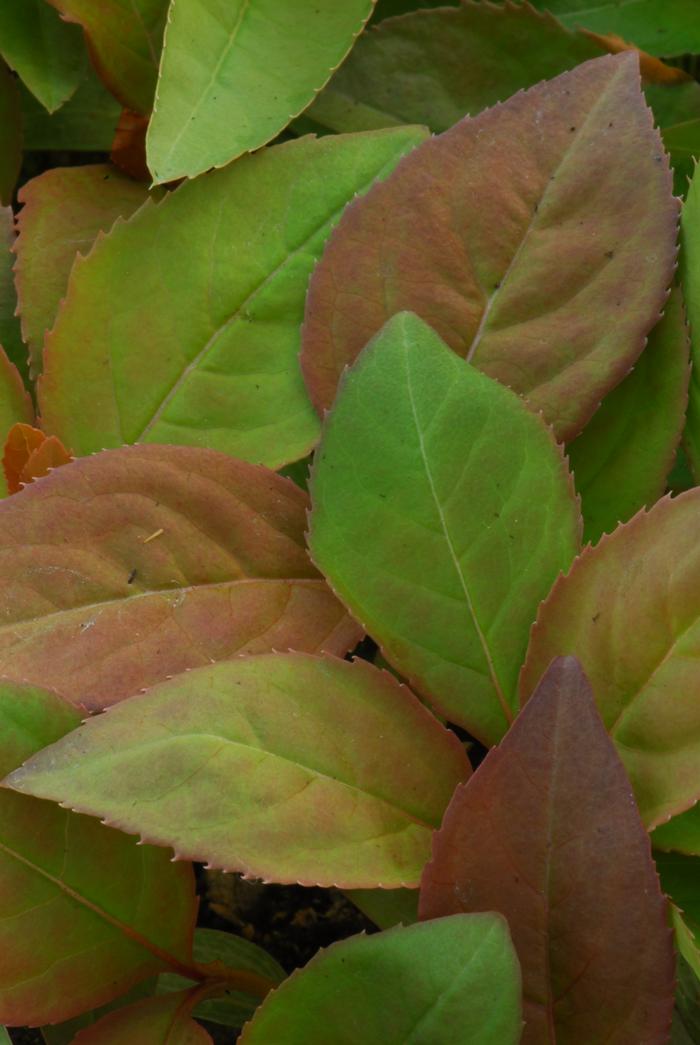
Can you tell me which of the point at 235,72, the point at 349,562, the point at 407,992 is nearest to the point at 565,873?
the point at 407,992

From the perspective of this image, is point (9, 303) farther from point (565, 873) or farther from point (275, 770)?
point (565, 873)

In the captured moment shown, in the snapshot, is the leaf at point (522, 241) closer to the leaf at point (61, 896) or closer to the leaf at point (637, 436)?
the leaf at point (637, 436)

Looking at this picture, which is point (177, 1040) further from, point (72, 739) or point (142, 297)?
point (142, 297)

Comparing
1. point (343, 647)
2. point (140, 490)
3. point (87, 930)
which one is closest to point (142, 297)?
point (140, 490)

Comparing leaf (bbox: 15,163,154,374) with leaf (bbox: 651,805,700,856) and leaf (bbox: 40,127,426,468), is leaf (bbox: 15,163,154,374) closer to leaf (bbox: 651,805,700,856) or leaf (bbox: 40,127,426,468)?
leaf (bbox: 40,127,426,468)

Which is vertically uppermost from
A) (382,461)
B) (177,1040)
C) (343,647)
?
(382,461)

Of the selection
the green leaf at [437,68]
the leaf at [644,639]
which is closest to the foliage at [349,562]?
the leaf at [644,639]
